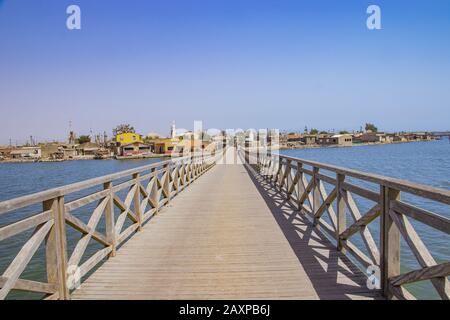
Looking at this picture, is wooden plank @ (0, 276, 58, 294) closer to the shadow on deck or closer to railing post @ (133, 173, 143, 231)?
the shadow on deck

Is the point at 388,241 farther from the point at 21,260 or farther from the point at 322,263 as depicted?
the point at 21,260

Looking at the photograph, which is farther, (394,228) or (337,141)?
(337,141)

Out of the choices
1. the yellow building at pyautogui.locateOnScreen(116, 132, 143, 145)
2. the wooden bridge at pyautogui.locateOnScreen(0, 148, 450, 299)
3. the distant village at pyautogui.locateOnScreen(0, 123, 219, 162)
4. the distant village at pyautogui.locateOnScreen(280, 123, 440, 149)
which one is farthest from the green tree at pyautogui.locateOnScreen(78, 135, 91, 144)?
the wooden bridge at pyautogui.locateOnScreen(0, 148, 450, 299)

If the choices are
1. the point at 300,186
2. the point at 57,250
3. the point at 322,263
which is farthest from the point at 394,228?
the point at 300,186

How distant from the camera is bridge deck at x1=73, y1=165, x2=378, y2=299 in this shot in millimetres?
2967

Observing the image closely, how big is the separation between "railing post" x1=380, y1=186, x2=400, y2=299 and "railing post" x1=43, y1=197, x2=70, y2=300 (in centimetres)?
275

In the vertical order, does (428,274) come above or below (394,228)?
below

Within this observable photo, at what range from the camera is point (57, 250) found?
8.94 ft

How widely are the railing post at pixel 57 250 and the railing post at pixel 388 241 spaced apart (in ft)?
9.02

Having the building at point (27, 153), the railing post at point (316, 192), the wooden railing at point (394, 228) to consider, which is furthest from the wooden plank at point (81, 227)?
the building at point (27, 153)

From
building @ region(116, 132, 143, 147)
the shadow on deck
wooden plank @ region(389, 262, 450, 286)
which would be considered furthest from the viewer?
building @ region(116, 132, 143, 147)

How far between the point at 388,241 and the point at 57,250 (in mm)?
2792
